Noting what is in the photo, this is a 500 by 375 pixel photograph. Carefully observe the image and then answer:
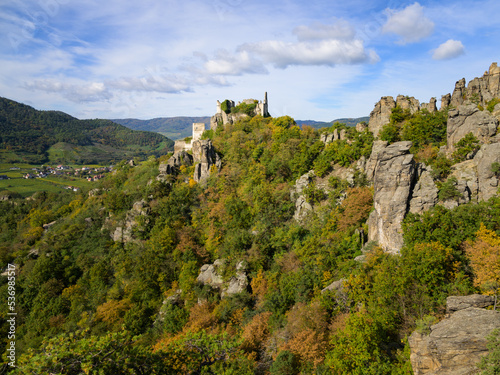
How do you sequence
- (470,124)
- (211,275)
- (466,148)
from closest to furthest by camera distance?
(466,148)
(470,124)
(211,275)

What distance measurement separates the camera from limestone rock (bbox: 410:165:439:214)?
81.3 ft

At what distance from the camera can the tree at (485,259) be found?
1809 cm

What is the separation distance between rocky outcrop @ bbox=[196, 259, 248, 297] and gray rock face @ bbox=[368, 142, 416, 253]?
15877 millimetres

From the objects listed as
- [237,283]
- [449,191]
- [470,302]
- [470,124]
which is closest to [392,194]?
[449,191]

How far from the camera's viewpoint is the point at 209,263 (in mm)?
40312

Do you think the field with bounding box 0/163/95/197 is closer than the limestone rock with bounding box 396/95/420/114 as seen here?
No

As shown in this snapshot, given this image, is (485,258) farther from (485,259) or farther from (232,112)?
(232,112)

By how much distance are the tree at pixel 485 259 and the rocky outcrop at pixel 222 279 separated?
74.1ft

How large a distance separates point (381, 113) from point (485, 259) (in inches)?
982

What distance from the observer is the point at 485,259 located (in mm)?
18812

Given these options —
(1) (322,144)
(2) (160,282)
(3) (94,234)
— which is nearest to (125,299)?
(2) (160,282)

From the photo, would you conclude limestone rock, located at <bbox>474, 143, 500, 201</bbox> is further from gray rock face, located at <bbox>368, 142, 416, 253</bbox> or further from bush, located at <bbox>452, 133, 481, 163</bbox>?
gray rock face, located at <bbox>368, 142, 416, 253</bbox>

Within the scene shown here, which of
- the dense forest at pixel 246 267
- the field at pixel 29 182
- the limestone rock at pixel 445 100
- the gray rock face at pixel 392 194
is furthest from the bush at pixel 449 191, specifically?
the field at pixel 29 182

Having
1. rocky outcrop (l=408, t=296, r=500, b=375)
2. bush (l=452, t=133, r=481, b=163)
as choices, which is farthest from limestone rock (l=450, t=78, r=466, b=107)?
rocky outcrop (l=408, t=296, r=500, b=375)
